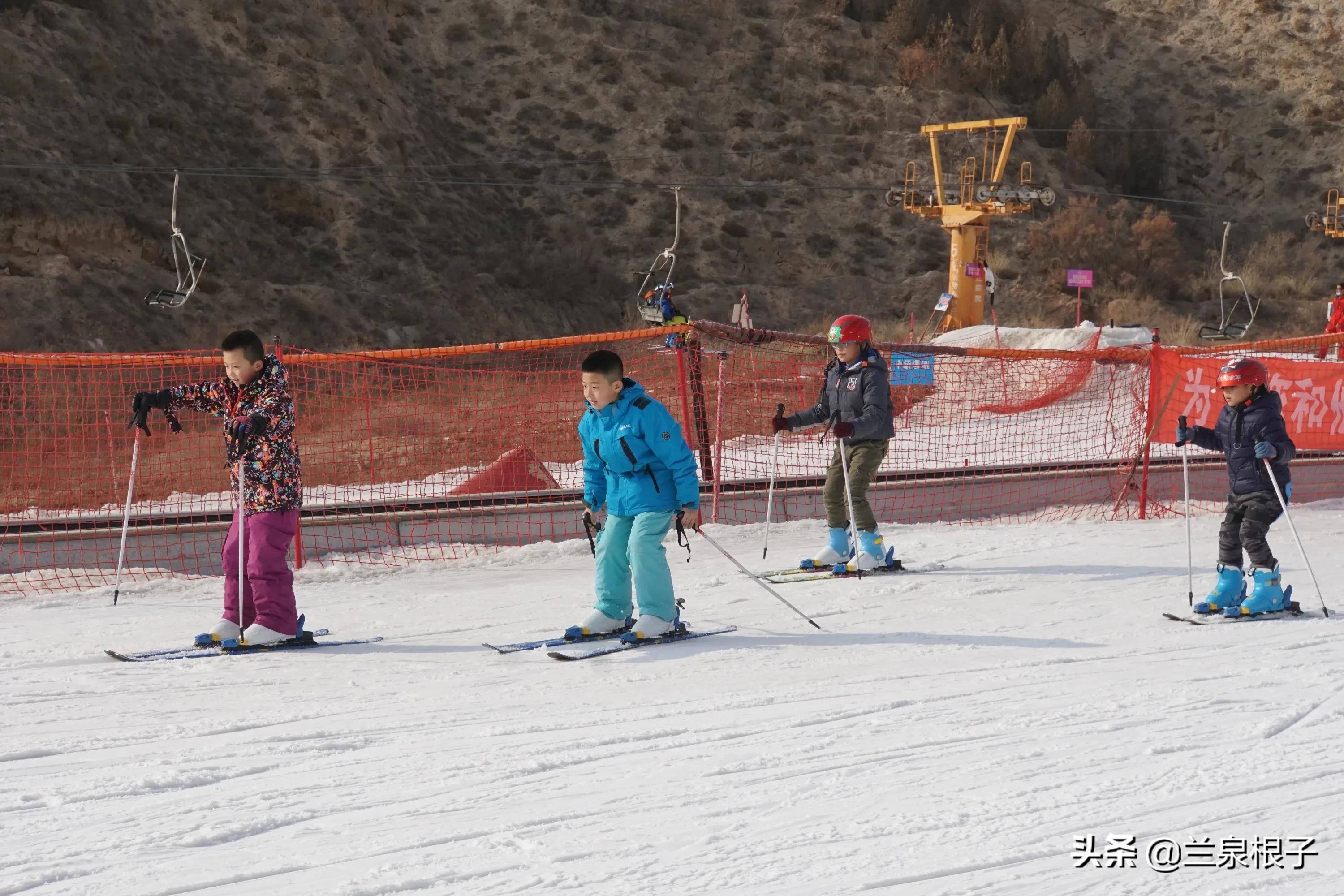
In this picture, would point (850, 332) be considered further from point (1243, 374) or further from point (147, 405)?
point (147, 405)

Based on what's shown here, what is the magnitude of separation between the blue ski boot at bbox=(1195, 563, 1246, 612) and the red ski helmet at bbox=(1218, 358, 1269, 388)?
1013 millimetres

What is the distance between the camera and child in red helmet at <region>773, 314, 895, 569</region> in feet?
26.8

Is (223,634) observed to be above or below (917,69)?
below

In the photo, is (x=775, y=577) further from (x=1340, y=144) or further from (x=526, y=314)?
(x=1340, y=144)

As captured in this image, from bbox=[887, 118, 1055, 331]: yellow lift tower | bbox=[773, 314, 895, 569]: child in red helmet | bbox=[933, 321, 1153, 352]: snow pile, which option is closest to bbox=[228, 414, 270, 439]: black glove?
bbox=[773, 314, 895, 569]: child in red helmet

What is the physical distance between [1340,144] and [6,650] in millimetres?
47931

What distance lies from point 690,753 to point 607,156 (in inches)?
1414

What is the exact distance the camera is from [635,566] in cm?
645

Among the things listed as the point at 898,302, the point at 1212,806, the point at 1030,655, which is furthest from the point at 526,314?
the point at 1212,806

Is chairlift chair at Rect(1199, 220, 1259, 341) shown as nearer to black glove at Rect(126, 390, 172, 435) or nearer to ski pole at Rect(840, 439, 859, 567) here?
ski pole at Rect(840, 439, 859, 567)

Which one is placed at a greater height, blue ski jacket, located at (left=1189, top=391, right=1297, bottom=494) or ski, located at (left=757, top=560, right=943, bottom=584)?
blue ski jacket, located at (left=1189, top=391, right=1297, bottom=494)

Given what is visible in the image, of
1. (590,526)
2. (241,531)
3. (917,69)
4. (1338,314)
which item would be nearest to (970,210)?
(1338,314)

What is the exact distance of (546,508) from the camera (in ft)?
33.3

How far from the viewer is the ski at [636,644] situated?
619cm
